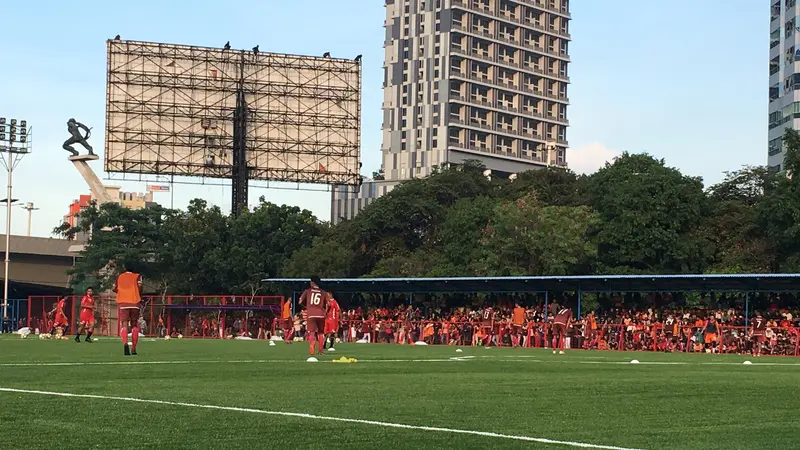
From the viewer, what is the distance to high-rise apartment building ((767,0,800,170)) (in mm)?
116625

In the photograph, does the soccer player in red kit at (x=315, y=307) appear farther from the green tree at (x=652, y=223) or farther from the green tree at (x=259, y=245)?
the green tree at (x=259, y=245)

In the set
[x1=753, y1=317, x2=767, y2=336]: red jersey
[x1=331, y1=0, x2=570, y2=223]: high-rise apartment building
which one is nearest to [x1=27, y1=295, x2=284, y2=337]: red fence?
[x1=753, y1=317, x2=767, y2=336]: red jersey

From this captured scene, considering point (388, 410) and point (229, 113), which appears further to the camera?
point (229, 113)

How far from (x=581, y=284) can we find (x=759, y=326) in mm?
9190

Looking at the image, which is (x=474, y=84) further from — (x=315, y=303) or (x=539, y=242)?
(x=315, y=303)

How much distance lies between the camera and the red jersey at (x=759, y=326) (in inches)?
1657

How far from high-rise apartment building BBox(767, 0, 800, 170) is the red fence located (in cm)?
6683

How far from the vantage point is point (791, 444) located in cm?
951

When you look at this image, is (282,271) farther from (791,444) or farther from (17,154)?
(791,444)

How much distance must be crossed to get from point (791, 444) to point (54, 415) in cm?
618

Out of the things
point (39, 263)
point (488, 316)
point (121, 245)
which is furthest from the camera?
point (39, 263)

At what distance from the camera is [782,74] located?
120 meters

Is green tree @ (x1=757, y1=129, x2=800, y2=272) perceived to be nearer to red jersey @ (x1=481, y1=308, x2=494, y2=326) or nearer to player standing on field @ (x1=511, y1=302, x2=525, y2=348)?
red jersey @ (x1=481, y1=308, x2=494, y2=326)

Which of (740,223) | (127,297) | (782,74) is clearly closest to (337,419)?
(127,297)
